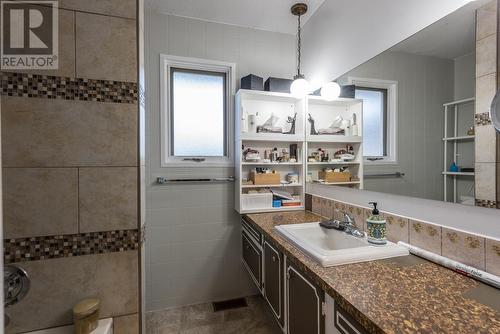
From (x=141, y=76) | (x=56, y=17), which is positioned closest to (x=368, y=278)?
(x=141, y=76)

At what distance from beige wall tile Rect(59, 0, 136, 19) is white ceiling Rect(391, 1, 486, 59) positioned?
1.51 m

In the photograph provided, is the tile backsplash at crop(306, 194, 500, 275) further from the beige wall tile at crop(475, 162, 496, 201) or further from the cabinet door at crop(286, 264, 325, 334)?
the cabinet door at crop(286, 264, 325, 334)

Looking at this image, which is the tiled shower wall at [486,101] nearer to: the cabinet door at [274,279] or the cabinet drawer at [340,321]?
the cabinet drawer at [340,321]

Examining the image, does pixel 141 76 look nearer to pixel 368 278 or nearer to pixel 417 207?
pixel 368 278

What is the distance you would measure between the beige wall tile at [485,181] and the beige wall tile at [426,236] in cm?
23

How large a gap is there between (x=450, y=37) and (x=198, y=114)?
187cm

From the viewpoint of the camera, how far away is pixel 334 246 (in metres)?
1.54

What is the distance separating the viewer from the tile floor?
1893 mm

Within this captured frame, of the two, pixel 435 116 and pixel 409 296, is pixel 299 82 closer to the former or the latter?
pixel 435 116

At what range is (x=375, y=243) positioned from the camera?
49.6 inches

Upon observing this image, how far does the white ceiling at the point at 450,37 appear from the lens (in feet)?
3.45

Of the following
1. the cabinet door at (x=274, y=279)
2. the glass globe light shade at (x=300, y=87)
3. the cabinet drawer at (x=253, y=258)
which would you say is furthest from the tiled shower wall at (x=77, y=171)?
the glass globe light shade at (x=300, y=87)

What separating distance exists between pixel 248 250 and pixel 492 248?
5.08ft

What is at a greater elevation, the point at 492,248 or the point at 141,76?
the point at 141,76
